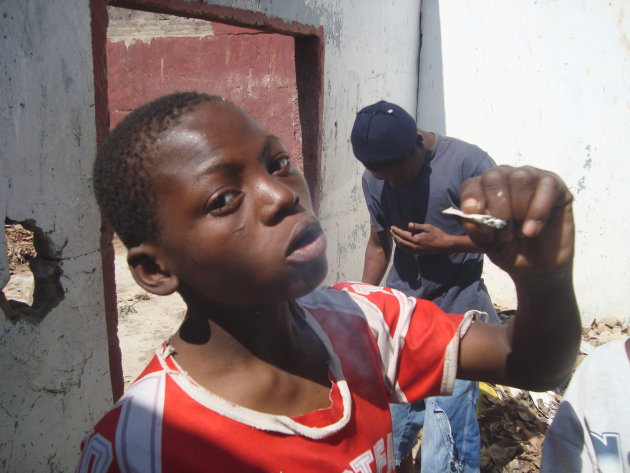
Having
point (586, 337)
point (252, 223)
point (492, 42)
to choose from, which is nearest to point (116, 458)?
point (252, 223)

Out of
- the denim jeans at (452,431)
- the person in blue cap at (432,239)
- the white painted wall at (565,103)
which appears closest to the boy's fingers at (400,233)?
the person in blue cap at (432,239)

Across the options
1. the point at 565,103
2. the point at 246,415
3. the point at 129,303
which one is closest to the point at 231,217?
the point at 246,415

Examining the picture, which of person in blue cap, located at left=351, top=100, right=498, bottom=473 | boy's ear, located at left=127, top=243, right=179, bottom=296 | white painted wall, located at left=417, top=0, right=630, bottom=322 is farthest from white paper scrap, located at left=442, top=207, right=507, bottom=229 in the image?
white painted wall, located at left=417, top=0, right=630, bottom=322

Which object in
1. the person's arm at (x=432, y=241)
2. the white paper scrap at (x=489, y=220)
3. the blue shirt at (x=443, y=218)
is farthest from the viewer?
the blue shirt at (x=443, y=218)

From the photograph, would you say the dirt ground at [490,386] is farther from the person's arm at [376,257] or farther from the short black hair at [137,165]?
the short black hair at [137,165]

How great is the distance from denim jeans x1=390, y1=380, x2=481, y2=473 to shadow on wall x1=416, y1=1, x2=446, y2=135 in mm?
3706

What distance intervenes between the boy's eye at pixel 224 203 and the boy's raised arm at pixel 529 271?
44cm

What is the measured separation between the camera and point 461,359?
1397 millimetres

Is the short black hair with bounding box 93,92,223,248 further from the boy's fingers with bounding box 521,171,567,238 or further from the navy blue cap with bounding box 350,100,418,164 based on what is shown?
the navy blue cap with bounding box 350,100,418,164

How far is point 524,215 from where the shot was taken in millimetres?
962

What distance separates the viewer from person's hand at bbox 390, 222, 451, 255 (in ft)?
8.51

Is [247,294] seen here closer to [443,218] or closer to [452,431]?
[443,218]

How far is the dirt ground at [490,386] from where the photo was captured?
3.44 meters

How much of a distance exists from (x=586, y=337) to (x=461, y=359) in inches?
154
